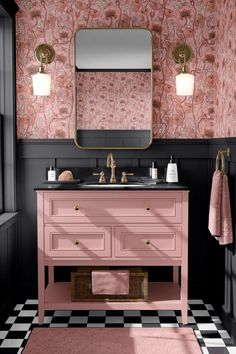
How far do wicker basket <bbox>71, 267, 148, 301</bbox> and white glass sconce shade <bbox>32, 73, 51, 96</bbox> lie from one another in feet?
4.55

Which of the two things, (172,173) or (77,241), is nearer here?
(77,241)

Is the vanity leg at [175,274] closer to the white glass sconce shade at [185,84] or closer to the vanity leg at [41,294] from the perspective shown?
the vanity leg at [41,294]

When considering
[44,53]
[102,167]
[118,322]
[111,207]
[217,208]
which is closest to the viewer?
[217,208]

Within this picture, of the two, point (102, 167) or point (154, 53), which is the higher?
point (154, 53)

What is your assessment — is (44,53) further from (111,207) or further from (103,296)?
(103,296)

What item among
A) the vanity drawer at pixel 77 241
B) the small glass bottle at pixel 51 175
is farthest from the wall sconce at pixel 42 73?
the vanity drawer at pixel 77 241

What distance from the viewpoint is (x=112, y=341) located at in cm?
311

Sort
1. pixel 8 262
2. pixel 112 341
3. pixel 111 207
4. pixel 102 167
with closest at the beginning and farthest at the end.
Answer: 1. pixel 112 341
2. pixel 111 207
3. pixel 8 262
4. pixel 102 167

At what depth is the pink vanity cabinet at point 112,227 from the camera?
3.33 meters

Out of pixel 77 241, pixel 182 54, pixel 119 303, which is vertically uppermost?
pixel 182 54

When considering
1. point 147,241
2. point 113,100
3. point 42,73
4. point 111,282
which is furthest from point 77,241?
point 42,73

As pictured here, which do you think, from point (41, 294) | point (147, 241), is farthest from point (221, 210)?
point (41, 294)

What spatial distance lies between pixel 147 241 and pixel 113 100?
1.20m

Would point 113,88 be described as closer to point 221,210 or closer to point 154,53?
point 154,53
